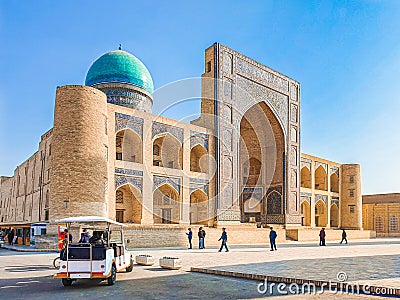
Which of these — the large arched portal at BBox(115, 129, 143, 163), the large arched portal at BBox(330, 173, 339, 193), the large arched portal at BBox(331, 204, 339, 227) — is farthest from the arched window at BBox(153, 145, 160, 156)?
the large arched portal at BBox(330, 173, 339, 193)

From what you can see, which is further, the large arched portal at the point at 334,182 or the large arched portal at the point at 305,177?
the large arched portal at the point at 334,182

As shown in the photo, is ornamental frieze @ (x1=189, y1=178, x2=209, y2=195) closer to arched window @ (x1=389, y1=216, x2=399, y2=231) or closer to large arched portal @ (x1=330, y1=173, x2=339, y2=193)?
large arched portal @ (x1=330, y1=173, x2=339, y2=193)

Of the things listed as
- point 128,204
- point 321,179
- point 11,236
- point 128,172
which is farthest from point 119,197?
point 321,179

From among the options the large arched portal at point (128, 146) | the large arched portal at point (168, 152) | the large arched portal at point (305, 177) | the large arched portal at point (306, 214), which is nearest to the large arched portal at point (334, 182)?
the large arched portal at point (305, 177)

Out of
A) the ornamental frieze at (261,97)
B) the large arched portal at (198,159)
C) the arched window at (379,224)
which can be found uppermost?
the ornamental frieze at (261,97)

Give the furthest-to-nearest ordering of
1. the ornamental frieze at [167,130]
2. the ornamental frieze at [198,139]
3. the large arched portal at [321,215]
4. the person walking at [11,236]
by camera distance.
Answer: the large arched portal at [321,215], the ornamental frieze at [198,139], the ornamental frieze at [167,130], the person walking at [11,236]

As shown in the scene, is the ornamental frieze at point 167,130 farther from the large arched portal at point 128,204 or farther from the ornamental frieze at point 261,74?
the ornamental frieze at point 261,74

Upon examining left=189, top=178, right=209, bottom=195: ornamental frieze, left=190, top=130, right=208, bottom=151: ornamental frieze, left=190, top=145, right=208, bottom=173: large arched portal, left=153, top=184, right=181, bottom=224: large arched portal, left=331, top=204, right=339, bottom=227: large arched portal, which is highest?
left=190, top=130, right=208, bottom=151: ornamental frieze

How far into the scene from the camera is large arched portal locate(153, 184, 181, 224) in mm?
20844

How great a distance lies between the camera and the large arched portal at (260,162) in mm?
26828

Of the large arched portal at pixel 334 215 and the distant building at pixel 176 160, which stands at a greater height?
the distant building at pixel 176 160

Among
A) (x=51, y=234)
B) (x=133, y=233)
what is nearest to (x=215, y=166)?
(x=133, y=233)

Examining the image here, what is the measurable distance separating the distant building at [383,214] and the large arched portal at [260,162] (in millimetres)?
13739

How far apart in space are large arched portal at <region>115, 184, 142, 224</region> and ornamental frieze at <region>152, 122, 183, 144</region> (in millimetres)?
2803
